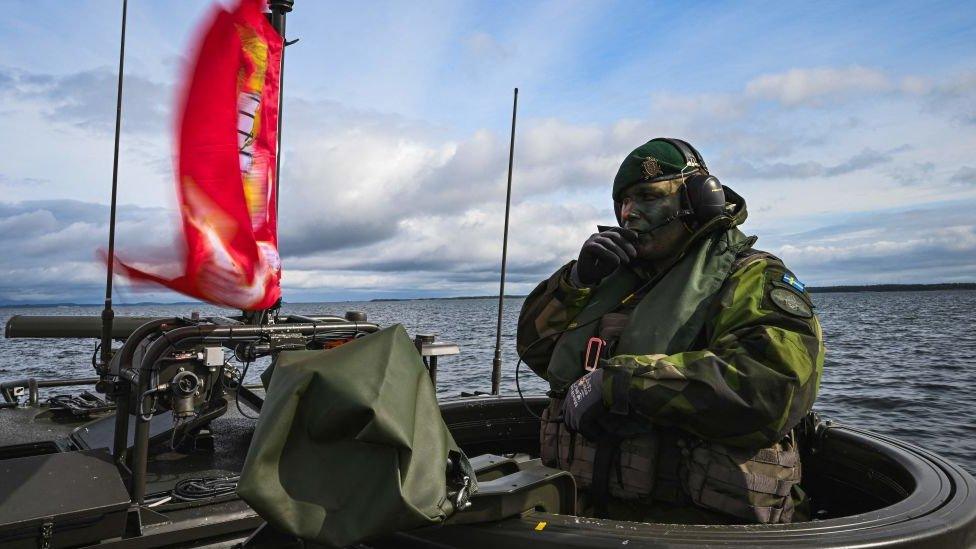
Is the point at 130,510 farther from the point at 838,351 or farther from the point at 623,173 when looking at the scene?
the point at 838,351

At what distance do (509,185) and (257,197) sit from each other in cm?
221

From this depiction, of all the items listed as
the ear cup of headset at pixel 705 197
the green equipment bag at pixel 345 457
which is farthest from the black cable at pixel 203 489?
the ear cup of headset at pixel 705 197

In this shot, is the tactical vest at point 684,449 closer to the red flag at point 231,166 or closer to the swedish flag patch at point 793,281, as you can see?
the swedish flag patch at point 793,281

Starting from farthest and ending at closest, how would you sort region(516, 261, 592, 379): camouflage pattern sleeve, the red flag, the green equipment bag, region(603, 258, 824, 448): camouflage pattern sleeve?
the red flag, region(516, 261, 592, 379): camouflage pattern sleeve, region(603, 258, 824, 448): camouflage pattern sleeve, the green equipment bag

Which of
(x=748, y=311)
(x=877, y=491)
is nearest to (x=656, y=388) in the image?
(x=748, y=311)

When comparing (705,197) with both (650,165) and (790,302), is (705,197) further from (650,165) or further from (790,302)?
(790,302)

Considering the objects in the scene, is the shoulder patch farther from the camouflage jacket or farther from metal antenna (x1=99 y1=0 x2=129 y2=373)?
metal antenna (x1=99 y1=0 x2=129 y2=373)

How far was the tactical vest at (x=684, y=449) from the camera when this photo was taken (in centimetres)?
234

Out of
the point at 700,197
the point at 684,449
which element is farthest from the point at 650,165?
the point at 684,449

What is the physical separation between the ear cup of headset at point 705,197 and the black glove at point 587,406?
749mm

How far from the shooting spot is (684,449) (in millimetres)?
2465

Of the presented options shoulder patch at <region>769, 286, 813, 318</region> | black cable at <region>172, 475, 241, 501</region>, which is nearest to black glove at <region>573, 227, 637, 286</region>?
shoulder patch at <region>769, 286, 813, 318</region>

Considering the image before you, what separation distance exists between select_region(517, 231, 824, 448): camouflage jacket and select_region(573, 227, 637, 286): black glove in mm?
394

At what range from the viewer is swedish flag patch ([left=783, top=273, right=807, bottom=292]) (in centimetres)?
241
